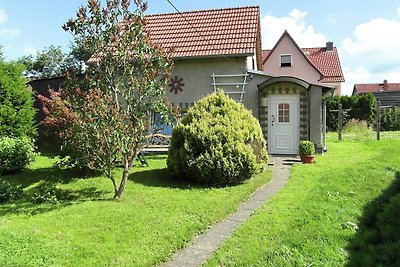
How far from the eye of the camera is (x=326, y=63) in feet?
109

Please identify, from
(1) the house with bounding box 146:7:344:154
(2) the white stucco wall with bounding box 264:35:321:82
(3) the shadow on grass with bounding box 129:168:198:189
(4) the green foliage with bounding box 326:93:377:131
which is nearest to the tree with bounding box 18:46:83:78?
(2) the white stucco wall with bounding box 264:35:321:82

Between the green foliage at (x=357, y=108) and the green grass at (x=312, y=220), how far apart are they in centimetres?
1644

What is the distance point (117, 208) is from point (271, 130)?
338 inches

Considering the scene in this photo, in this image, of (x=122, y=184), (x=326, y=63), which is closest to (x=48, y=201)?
(x=122, y=184)

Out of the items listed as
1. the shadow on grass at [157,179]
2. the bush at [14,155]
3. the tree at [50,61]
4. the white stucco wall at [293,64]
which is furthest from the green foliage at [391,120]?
the tree at [50,61]

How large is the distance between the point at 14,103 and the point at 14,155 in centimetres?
221

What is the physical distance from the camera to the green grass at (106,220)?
490cm

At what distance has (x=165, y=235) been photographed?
5.60 metres

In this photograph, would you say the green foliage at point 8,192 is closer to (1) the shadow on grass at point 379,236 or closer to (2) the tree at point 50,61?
(1) the shadow on grass at point 379,236

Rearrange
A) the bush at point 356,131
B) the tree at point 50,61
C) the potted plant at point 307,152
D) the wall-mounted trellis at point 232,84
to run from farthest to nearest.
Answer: the tree at point 50,61, the bush at point 356,131, the wall-mounted trellis at point 232,84, the potted plant at point 307,152

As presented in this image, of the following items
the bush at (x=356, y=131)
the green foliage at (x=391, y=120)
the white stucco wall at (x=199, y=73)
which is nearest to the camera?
the white stucco wall at (x=199, y=73)

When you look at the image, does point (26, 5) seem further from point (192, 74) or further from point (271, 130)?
point (271, 130)

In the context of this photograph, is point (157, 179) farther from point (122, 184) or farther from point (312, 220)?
point (312, 220)

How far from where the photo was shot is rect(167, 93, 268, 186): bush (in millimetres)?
8883
